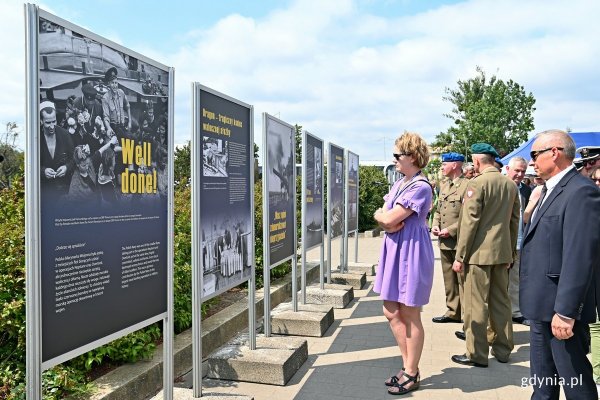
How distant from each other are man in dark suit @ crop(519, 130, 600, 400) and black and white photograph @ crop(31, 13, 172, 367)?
7.19 feet

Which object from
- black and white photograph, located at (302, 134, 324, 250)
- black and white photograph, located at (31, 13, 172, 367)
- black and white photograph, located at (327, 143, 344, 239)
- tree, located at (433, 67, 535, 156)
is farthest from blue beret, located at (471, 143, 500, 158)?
tree, located at (433, 67, 535, 156)

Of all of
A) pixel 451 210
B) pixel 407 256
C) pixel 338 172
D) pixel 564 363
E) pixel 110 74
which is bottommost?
pixel 564 363

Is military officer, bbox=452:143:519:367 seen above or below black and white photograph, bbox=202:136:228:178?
below

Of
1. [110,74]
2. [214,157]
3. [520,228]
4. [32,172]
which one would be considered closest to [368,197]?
[520,228]

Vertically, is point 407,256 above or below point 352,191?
below

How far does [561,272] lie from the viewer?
267cm

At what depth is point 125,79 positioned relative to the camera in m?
2.54

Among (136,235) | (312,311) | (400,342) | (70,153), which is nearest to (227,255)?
(136,235)

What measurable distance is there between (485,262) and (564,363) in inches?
77.4

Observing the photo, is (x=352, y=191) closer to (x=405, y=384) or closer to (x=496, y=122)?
(x=405, y=384)

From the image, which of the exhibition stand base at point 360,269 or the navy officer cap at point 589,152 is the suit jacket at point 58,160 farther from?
the exhibition stand base at point 360,269

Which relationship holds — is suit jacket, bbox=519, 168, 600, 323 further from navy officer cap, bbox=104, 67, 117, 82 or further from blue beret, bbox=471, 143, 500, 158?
navy officer cap, bbox=104, 67, 117, 82

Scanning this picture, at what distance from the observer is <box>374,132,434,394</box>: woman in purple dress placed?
12.7 ft

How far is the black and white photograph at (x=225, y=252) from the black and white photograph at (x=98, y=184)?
25.4 inches
